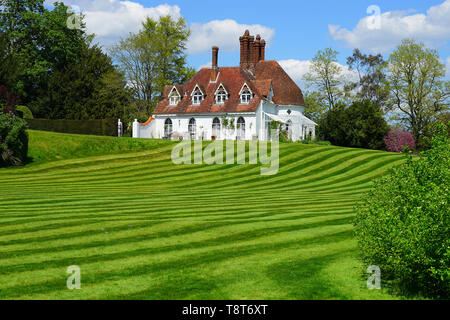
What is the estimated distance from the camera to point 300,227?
48.9ft

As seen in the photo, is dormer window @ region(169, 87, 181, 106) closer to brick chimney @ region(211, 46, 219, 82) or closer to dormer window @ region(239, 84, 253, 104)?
brick chimney @ region(211, 46, 219, 82)

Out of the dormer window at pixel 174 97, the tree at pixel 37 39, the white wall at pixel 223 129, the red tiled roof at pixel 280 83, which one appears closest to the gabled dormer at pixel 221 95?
the white wall at pixel 223 129

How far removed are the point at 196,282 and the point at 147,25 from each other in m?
74.9

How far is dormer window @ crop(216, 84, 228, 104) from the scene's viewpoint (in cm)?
6053

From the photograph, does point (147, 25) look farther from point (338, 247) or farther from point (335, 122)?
point (338, 247)

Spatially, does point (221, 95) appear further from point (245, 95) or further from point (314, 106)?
point (314, 106)

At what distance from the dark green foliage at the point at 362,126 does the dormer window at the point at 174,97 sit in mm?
22052

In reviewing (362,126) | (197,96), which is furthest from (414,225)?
(197,96)

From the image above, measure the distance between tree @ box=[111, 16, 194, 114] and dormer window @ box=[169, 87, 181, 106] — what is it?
10.3 m

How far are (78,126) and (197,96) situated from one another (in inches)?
638

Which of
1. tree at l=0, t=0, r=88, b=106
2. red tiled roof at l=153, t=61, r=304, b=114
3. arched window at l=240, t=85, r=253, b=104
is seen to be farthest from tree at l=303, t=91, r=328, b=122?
tree at l=0, t=0, r=88, b=106

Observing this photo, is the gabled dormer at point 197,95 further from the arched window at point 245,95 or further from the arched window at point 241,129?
the arched window at point 241,129
